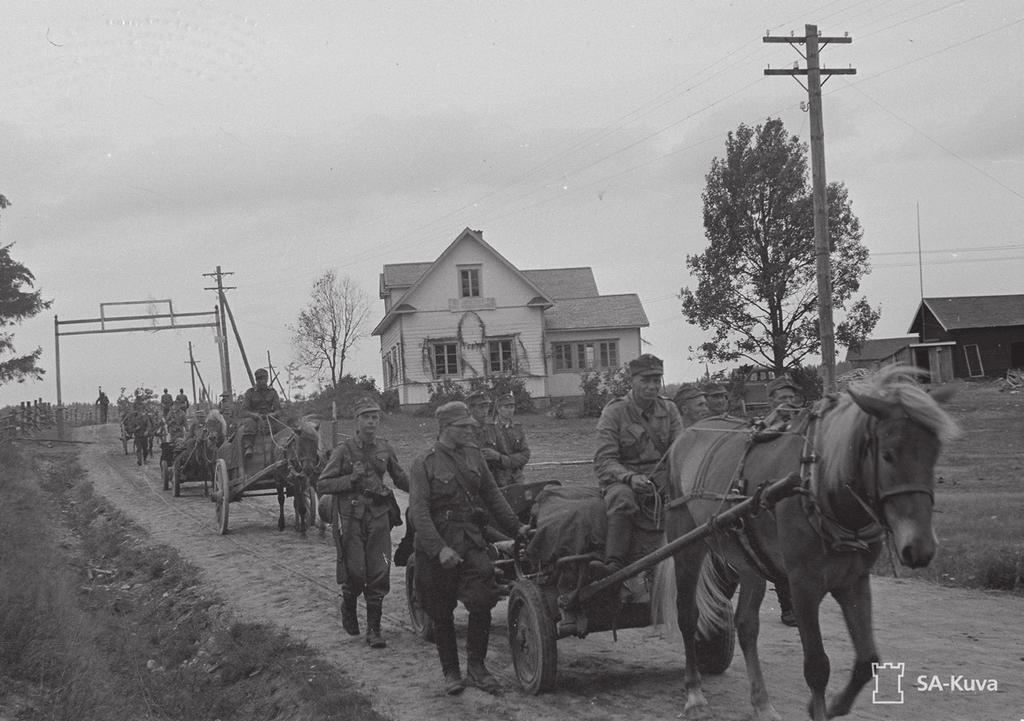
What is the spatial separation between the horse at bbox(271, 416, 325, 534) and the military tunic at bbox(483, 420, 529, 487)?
4983 mm

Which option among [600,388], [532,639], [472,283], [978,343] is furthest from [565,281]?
[532,639]

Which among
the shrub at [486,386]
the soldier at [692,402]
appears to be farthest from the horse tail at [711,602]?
the shrub at [486,386]

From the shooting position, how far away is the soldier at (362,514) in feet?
29.4

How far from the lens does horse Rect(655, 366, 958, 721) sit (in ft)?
16.0

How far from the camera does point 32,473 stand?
2678 cm

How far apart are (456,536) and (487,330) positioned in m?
36.5

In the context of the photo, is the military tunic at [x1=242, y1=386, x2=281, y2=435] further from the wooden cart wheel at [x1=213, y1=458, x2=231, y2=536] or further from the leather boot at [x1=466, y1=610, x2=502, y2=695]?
the leather boot at [x1=466, y1=610, x2=502, y2=695]

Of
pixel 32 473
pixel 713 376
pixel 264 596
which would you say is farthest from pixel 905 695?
pixel 713 376

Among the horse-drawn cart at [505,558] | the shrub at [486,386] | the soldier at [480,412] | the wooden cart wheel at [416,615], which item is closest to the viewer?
the horse-drawn cart at [505,558]

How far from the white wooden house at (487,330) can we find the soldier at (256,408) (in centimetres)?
2601

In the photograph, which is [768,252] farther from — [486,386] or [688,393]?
[688,393]

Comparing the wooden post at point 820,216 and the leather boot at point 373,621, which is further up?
the wooden post at point 820,216

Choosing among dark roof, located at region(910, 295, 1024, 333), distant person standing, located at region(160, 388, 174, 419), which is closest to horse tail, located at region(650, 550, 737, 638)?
distant person standing, located at region(160, 388, 174, 419)

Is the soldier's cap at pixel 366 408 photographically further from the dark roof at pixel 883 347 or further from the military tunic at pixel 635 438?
the dark roof at pixel 883 347
